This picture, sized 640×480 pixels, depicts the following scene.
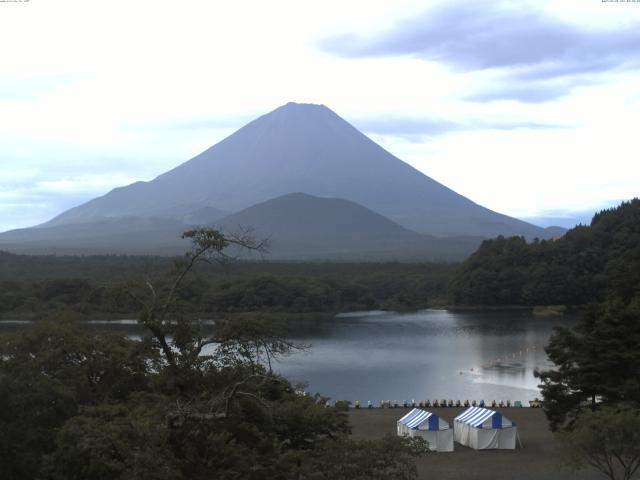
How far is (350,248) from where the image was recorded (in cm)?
11212

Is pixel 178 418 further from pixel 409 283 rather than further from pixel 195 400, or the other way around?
pixel 409 283

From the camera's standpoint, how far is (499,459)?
1409cm

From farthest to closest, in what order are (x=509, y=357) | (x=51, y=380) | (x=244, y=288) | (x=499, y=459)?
(x=244, y=288) < (x=509, y=357) < (x=499, y=459) < (x=51, y=380)

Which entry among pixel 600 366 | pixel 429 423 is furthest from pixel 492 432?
pixel 600 366

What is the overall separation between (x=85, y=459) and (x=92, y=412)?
703 millimetres

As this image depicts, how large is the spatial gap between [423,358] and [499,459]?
51.2ft

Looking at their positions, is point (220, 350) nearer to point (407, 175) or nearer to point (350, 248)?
point (350, 248)

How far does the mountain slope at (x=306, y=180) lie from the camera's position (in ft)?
466

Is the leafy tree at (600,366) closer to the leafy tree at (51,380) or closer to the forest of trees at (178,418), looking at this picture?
the forest of trees at (178,418)

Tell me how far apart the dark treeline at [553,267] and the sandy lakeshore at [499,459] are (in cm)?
3294

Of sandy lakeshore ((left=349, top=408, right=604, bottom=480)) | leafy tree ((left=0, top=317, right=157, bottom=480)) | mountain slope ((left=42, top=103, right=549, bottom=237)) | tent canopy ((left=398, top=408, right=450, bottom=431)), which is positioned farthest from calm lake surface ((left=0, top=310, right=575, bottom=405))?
mountain slope ((left=42, top=103, right=549, bottom=237))

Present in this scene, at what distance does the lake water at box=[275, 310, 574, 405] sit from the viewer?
23539 millimetres

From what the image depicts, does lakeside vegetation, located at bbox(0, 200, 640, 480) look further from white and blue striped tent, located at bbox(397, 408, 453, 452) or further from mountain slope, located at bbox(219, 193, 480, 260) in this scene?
mountain slope, located at bbox(219, 193, 480, 260)

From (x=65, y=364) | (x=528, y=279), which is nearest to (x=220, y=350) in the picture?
(x=65, y=364)
